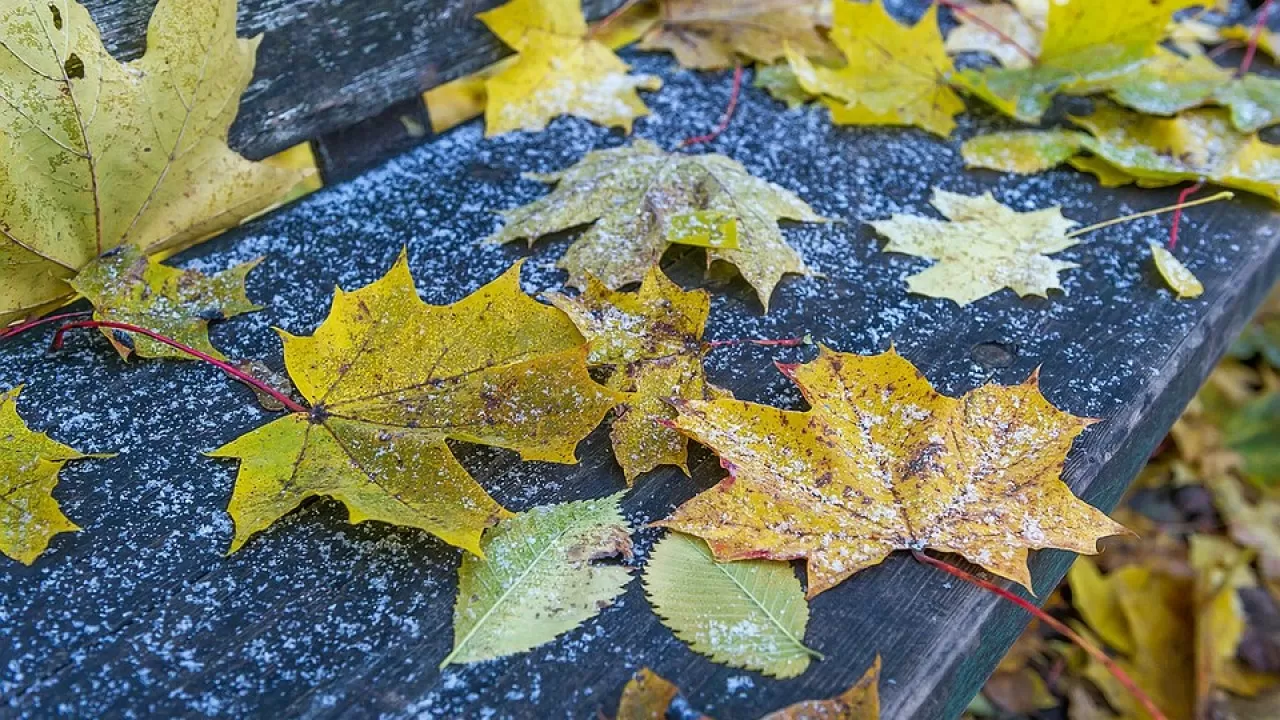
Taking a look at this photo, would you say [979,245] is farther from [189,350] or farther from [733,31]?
[189,350]

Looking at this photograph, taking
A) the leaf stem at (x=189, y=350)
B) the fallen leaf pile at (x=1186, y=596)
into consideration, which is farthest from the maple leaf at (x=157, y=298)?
the fallen leaf pile at (x=1186, y=596)

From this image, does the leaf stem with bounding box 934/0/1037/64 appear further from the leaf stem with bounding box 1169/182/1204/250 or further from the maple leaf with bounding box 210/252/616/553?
the maple leaf with bounding box 210/252/616/553

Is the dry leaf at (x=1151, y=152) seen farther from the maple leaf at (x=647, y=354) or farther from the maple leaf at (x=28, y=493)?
the maple leaf at (x=28, y=493)

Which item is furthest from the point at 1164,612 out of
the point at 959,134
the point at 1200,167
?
the point at 959,134

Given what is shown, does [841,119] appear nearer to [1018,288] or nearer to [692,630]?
[1018,288]

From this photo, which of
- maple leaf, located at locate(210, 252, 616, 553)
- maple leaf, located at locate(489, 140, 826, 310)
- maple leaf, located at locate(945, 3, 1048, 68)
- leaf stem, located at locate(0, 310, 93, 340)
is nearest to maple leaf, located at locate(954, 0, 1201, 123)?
maple leaf, located at locate(945, 3, 1048, 68)

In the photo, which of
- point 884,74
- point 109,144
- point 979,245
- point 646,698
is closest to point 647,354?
point 646,698
